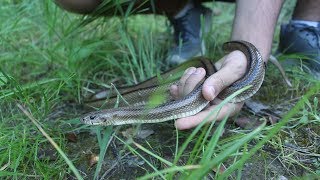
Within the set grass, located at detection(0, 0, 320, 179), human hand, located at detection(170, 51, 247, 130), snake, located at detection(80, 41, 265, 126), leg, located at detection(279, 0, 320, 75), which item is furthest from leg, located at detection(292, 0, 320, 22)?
human hand, located at detection(170, 51, 247, 130)

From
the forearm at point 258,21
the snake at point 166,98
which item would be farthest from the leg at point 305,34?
the snake at point 166,98

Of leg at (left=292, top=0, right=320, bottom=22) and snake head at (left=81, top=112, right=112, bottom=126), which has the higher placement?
leg at (left=292, top=0, right=320, bottom=22)

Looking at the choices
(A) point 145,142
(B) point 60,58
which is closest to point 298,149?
(A) point 145,142

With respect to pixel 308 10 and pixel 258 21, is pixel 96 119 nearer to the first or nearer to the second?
pixel 258 21

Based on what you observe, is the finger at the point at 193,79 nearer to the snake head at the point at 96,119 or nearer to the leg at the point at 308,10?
the snake head at the point at 96,119

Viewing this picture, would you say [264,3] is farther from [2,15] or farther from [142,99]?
[2,15]

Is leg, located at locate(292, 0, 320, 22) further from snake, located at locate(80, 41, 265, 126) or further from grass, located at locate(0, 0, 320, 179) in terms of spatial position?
snake, located at locate(80, 41, 265, 126)

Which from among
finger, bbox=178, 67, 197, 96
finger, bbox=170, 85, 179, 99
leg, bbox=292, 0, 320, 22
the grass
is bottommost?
the grass
